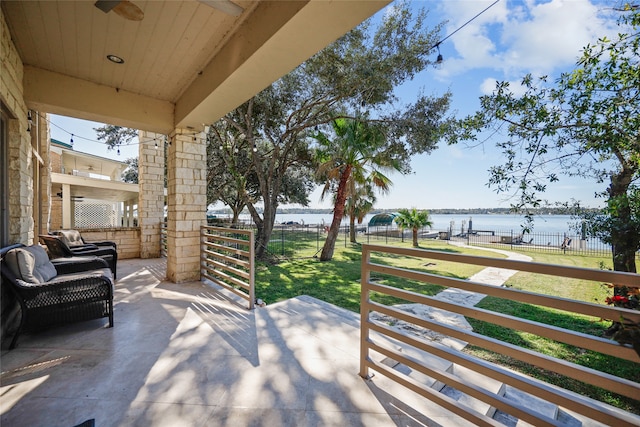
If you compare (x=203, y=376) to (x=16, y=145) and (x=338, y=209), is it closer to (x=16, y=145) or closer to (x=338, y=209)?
(x=16, y=145)

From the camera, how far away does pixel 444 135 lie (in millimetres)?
3979

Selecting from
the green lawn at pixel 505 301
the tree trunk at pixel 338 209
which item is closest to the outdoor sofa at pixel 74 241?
the green lawn at pixel 505 301

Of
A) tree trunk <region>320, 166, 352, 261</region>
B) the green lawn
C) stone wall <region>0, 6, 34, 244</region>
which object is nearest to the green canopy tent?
the green lawn

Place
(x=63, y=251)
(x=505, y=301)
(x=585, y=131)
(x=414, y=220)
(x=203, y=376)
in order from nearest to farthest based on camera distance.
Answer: (x=203, y=376)
(x=585, y=131)
(x=63, y=251)
(x=505, y=301)
(x=414, y=220)

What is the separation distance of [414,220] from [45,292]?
13502 millimetres

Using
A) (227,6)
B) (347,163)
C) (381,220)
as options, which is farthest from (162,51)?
(381,220)

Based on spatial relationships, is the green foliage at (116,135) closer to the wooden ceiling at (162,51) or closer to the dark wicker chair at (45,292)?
the wooden ceiling at (162,51)

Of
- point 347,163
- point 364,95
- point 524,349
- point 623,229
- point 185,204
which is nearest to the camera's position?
point 524,349

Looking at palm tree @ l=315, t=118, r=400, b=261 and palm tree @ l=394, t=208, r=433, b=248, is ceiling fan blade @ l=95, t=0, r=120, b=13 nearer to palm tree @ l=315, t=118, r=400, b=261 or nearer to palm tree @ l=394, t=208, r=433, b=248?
palm tree @ l=315, t=118, r=400, b=261

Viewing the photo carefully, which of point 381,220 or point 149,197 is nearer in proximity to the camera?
point 149,197

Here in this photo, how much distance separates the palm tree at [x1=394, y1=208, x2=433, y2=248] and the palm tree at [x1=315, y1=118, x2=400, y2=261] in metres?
5.51

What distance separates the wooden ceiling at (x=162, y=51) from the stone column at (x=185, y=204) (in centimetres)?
50

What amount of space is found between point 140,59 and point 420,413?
4.62 meters

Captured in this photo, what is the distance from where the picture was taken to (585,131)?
2.99 metres
